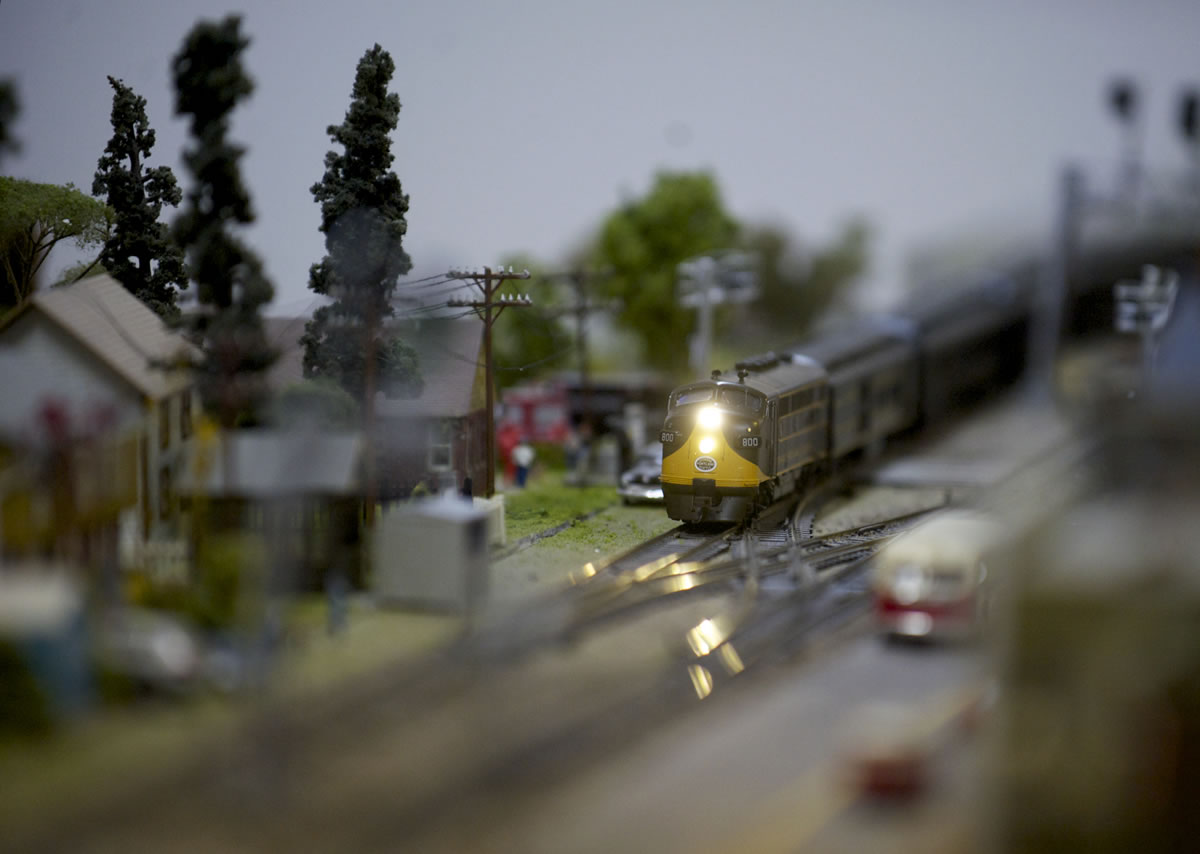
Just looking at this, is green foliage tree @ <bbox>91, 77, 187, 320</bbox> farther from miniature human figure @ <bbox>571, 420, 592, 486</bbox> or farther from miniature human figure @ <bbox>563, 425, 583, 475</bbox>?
miniature human figure @ <bbox>563, 425, 583, 475</bbox>

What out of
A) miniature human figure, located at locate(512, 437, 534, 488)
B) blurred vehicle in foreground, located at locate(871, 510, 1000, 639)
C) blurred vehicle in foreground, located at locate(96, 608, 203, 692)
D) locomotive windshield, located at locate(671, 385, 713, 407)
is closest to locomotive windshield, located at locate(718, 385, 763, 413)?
locomotive windshield, located at locate(671, 385, 713, 407)

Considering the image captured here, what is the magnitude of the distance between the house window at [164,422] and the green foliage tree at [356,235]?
210 cm

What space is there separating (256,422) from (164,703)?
3660 millimetres

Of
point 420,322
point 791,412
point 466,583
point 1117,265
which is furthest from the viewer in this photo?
point 1117,265

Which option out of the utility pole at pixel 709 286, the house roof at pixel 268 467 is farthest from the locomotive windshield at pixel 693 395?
the utility pole at pixel 709 286

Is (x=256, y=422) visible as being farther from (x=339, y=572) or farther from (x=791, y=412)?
(x=791, y=412)

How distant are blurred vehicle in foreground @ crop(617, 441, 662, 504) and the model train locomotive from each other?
216cm

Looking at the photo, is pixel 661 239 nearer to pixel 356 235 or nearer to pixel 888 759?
pixel 356 235

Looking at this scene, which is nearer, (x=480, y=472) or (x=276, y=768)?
(x=276, y=768)

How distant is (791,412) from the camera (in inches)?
797

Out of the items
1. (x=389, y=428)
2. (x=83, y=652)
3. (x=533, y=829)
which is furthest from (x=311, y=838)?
(x=389, y=428)

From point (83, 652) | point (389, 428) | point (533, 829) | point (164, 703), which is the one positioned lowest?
point (533, 829)

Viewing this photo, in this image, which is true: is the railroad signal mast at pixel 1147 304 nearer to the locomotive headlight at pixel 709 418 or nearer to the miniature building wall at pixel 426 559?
the locomotive headlight at pixel 709 418

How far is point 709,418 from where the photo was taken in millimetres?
17250
